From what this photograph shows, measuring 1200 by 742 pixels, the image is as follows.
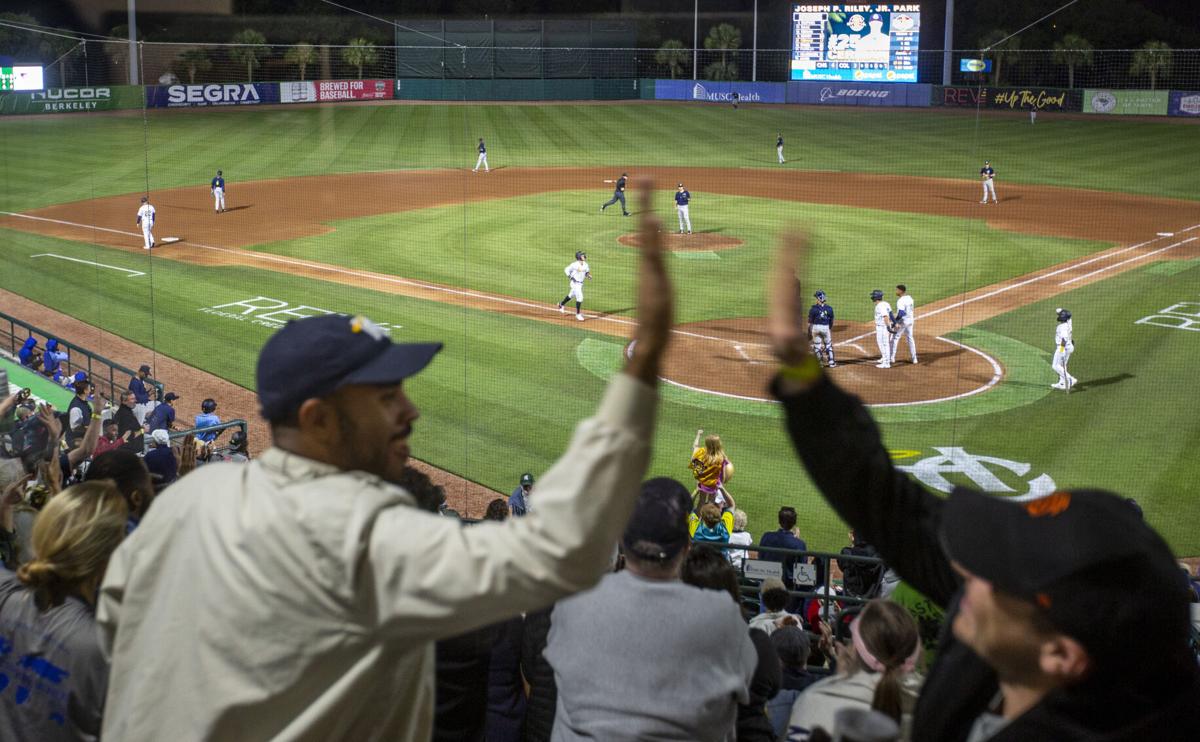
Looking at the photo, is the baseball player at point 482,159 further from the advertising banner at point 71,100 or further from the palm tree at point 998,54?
the palm tree at point 998,54

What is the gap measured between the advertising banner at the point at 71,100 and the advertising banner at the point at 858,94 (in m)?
27.9

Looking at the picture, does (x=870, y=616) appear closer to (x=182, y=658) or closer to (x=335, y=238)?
(x=182, y=658)

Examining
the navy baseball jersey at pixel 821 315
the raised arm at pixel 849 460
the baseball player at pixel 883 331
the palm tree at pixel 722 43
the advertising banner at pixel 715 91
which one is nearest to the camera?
the raised arm at pixel 849 460

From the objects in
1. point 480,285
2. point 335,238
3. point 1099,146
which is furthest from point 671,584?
point 1099,146

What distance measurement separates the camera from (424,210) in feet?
101

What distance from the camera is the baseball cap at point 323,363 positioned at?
1964mm

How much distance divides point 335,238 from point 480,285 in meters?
6.33

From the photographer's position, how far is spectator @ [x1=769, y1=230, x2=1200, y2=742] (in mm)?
1608

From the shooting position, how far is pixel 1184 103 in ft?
140

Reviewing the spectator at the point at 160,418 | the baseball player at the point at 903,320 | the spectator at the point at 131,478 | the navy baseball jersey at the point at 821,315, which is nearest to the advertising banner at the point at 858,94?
the baseball player at the point at 903,320

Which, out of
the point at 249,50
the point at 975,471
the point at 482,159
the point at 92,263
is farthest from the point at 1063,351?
the point at 249,50

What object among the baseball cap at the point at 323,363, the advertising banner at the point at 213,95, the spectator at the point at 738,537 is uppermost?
the advertising banner at the point at 213,95

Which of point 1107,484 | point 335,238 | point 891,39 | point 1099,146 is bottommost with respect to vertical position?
point 1107,484

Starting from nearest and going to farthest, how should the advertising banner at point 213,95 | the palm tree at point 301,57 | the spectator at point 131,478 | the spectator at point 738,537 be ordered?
the spectator at point 131,478 < the spectator at point 738,537 < the advertising banner at point 213,95 < the palm tree at point 301,57
